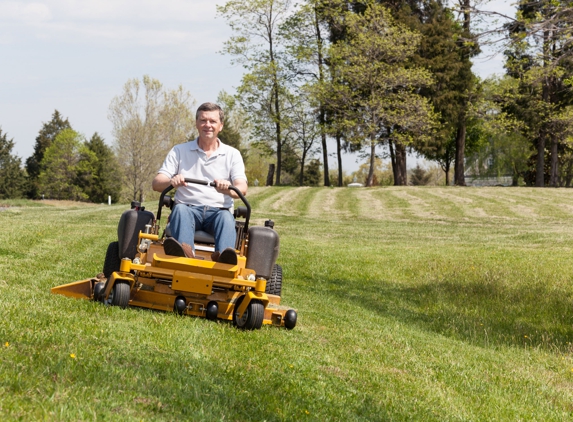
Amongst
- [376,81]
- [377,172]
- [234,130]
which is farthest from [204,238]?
[377,172]

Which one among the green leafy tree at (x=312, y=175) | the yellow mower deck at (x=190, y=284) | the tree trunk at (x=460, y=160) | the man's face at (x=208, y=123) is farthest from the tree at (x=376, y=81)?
the yellow mower deck at (x=190, y=284)

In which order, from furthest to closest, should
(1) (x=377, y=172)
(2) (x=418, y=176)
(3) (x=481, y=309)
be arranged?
(1) (x=377, y=172) → (2) (x=418, y=176) → (3) (x=481, y=309)

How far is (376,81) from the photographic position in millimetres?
43812

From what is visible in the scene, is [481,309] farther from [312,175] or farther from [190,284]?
[312,175]

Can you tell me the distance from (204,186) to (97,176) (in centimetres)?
6684

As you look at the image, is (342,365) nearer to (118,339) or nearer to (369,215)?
(118,339)

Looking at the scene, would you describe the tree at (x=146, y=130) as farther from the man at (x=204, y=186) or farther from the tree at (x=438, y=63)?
the man at (x=204, y=186)

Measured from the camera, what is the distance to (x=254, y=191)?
4166cm

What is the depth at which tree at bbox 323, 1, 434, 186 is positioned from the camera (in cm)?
4347

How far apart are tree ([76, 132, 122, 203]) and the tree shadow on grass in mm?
60147

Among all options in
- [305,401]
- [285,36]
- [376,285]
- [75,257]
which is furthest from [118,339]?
[285,36]

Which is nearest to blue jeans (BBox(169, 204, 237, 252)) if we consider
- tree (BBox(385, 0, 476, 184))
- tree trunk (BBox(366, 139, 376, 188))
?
tree trunk (BBox(366, 139, 376, 188))

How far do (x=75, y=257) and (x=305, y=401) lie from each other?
908cm

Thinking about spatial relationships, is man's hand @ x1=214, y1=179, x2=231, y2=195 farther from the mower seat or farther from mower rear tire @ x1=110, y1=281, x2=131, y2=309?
mower rear tire @ x1=110, y1=281, x2=131, y2=309
